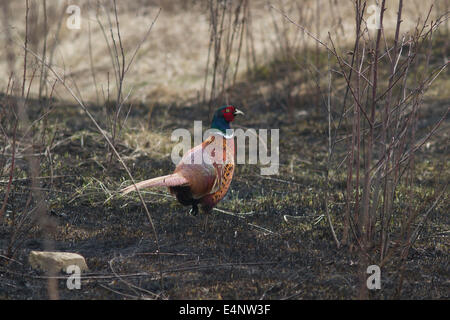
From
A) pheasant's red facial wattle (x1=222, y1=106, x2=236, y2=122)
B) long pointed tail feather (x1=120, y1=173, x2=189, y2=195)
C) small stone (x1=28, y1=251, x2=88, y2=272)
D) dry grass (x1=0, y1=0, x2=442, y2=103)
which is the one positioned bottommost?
small stone (x1=28, y1=251, x2=88, y2=272)

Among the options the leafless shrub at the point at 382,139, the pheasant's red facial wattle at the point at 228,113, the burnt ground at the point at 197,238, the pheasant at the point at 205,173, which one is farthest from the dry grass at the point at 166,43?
the leafless shrub at the point at 382,139

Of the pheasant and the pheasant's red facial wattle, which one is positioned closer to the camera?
the pheasant

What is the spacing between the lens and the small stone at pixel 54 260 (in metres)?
3.47

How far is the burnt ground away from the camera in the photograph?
11.2ft

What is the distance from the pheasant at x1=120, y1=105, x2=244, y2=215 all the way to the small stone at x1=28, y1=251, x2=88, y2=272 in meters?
0.65

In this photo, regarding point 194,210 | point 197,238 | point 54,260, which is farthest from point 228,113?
point 54,260

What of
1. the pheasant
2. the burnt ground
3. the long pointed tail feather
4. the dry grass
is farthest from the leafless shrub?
the dry grass

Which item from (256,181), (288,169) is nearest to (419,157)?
(288,169)

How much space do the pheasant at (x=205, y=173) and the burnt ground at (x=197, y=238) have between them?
Answer: 0.23m

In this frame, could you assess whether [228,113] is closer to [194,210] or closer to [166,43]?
[194,210]

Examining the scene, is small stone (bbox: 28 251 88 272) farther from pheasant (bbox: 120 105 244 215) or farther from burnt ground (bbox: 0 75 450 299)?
pheasant (bbox: 120 105 244 215)

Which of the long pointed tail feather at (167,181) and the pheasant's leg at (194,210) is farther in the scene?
the pheasant's leg at (194,210)

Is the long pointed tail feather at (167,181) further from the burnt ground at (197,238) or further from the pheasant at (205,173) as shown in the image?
the burnt ground at (197,238)

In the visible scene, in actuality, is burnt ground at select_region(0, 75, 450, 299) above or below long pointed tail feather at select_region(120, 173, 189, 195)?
below
